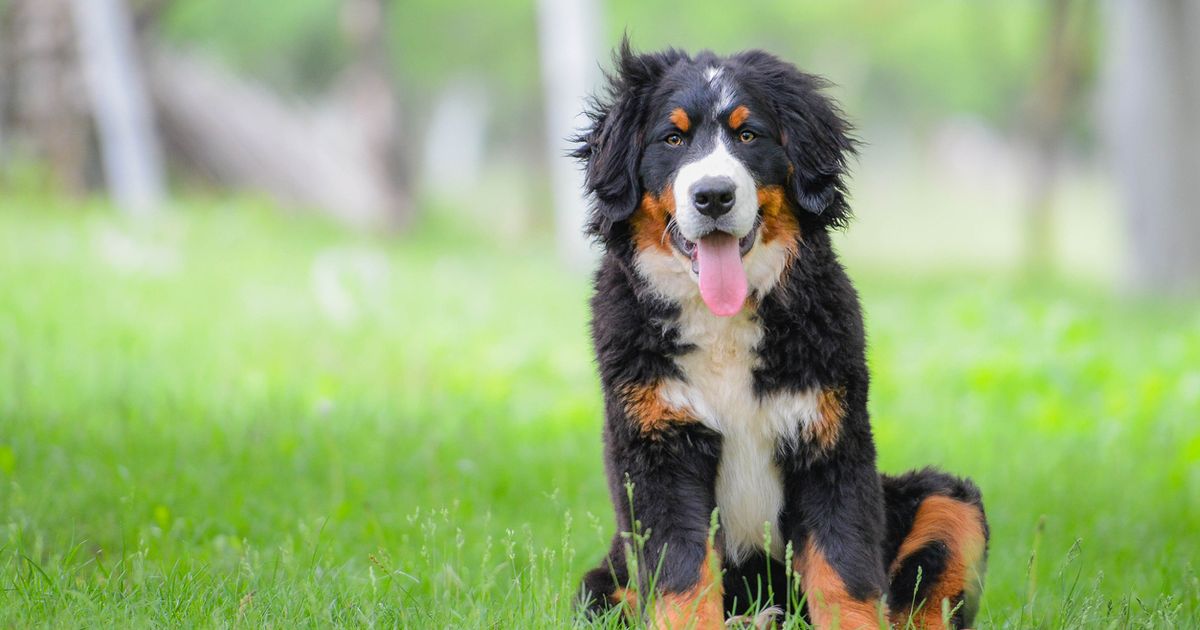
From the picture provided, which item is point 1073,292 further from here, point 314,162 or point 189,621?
point 189,621

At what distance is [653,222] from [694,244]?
183mm

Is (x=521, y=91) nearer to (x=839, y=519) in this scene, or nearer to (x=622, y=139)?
(x=622, y=139)

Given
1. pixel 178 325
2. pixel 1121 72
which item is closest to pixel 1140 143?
pixel 1121 72

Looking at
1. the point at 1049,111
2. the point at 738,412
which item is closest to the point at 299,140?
the point at 1049,111

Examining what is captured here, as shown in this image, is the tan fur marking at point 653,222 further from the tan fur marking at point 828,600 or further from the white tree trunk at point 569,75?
the white tree trunk at point 569,75

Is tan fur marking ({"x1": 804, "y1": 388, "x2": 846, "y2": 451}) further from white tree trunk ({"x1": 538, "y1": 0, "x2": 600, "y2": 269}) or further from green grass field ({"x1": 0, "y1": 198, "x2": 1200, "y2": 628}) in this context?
white tree trunk ({"x1": 538, "y1": 0, "x2": 600, "y2": 269})

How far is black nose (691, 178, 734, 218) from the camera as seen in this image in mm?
3936

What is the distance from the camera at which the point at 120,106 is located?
1458cm

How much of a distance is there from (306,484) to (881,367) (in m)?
4.80

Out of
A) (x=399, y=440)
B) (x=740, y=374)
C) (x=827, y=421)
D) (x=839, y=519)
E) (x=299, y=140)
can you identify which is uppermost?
(x=299, y=140)

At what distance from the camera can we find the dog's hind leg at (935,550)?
4184 mm

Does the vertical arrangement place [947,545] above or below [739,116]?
below

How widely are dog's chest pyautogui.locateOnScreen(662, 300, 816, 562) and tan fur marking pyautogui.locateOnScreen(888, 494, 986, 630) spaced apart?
1.56 ft

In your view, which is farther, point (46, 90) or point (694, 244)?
point (46, 90)
